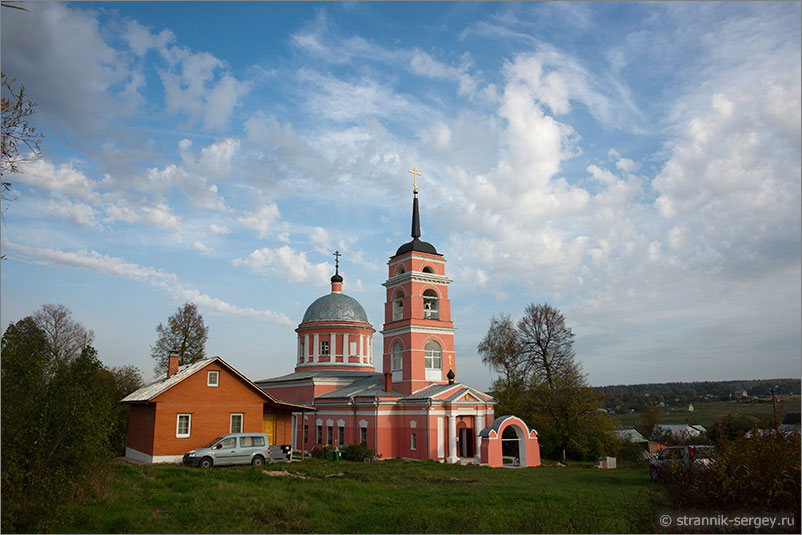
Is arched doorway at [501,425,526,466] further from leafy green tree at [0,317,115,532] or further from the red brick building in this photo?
leafy green tree at [0,317,115,532]

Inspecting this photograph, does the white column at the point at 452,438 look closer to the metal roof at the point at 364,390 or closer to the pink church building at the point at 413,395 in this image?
the pink church building at the point at 413,395

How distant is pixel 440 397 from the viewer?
3048 centimetres

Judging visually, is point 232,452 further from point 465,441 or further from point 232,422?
point 465,441

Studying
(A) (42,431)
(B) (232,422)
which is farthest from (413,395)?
(A) (42,431)

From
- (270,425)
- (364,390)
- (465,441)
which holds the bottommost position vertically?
(465,441)

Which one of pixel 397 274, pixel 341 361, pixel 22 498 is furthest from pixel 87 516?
pixel 341 361

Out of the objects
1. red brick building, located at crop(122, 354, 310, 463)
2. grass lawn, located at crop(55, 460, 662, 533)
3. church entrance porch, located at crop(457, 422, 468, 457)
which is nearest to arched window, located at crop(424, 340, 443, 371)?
church entrance porch, located at crop(457, 422, 468, 457)

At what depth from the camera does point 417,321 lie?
3328 cm

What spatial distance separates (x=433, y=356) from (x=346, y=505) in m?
20.4

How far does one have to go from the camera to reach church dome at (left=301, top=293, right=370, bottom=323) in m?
43.6

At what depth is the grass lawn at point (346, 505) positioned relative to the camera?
11.5 m

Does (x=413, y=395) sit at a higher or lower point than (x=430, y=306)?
lower

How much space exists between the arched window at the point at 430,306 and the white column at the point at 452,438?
6.77 meters

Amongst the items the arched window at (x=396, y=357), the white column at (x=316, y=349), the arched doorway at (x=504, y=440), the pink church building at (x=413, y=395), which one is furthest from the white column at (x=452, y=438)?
the white column at (x=316, y=349)
